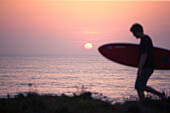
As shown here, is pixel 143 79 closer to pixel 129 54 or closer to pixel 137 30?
pixel 137 30

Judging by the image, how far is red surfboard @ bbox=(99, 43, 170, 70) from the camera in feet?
21.9

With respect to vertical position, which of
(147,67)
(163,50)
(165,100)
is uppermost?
(163,50)

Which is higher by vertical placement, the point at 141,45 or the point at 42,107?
the point at 141,45

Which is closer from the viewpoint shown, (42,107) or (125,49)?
(42,107)

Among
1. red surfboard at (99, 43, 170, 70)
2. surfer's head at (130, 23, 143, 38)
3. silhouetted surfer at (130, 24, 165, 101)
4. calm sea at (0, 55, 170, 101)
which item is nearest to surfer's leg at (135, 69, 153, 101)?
silhouetted surfer at (130, 24, 165, 101)

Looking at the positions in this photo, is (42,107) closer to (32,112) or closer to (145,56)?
(32,112)

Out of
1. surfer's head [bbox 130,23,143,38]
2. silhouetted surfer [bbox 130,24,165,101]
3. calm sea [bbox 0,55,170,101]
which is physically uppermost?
surfer's head [bbox 130,23,143,38]

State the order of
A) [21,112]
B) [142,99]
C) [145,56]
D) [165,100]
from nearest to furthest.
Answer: [21,112]
[145,56]
[142,99]
[165,100]

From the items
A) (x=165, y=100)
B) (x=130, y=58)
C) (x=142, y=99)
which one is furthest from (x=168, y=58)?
(x=142, y=99)

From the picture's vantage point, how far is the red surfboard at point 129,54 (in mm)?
6672

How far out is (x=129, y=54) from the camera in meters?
6.98

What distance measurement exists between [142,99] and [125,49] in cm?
241

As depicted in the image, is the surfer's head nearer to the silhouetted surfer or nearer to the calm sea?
the silhouetted surfer

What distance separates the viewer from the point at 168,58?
6.81 metres
